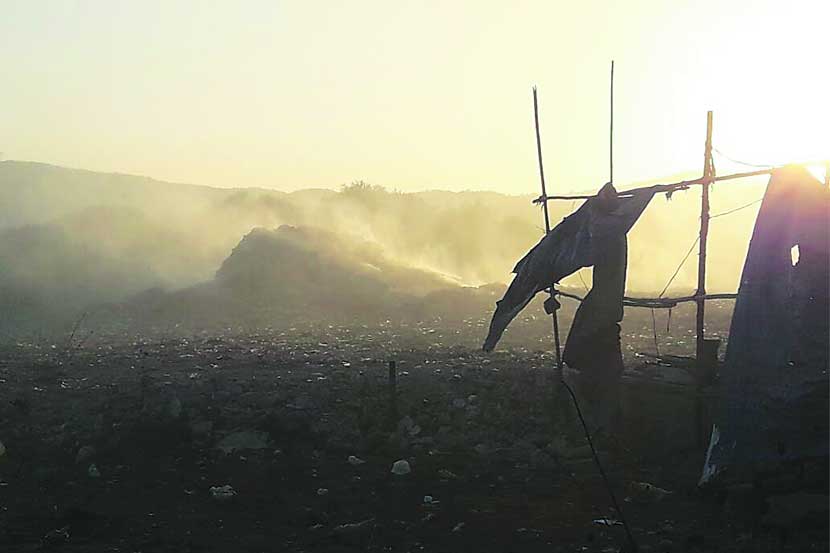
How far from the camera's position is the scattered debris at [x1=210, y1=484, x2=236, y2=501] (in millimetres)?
7228

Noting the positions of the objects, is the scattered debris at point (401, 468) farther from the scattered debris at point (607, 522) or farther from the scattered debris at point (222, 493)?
the scattered debris at point (607, 522)

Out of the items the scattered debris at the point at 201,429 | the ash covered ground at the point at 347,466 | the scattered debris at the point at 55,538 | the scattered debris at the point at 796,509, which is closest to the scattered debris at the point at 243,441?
the ash covered ground at the point at 347,466

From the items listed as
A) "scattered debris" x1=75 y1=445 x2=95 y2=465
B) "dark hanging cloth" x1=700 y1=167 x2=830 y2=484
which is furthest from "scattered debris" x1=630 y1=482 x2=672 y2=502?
"scattered debris" x1=75 y1=445 x2=95 y2=465

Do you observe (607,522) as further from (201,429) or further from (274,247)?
(274,247)

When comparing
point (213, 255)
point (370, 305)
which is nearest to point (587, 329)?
point (370, 305)

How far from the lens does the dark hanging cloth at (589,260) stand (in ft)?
25.4

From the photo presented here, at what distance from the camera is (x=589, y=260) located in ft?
25.4

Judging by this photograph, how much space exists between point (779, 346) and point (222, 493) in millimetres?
4590

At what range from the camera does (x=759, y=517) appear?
6.03m

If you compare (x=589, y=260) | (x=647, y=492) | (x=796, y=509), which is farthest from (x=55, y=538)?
(x=796, y=509)

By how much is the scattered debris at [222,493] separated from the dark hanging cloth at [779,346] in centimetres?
384

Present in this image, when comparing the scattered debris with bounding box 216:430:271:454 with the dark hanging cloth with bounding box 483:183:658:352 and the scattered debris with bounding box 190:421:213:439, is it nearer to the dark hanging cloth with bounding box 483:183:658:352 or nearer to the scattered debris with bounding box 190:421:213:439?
the scattered debris with bounding box 190:421:213:439

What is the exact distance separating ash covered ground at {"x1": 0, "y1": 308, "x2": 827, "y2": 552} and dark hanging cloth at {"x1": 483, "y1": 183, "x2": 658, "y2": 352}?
2.49 ft

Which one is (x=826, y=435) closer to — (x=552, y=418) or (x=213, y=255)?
(x=552, y=418)
